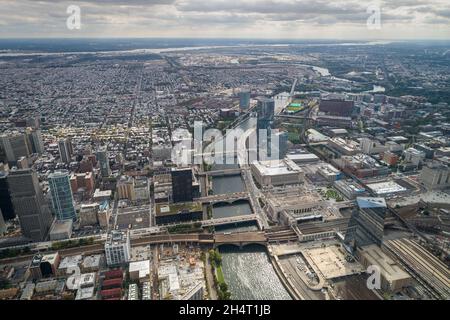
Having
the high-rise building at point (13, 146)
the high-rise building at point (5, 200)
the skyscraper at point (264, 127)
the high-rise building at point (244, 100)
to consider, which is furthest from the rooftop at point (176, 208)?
the high-rise building at point (244, 100)

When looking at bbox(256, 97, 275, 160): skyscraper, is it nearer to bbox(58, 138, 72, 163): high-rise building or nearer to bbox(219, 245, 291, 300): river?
bbox(219, 245, 291, 300): river

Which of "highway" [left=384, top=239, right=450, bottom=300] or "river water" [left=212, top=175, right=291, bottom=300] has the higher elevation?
"highway" [left=384, top=239, right=450, bottom=300]

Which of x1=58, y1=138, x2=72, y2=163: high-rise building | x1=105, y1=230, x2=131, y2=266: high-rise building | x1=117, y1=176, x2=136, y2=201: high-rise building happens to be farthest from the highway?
x1=58, y1=138, x2=72, y2=163: high-rise building

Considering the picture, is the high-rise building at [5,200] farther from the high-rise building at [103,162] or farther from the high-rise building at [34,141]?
the high-rise building at [34,141]

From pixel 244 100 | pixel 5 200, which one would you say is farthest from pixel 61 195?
pixel 244 100

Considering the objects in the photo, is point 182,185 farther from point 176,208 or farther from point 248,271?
point 248,271
